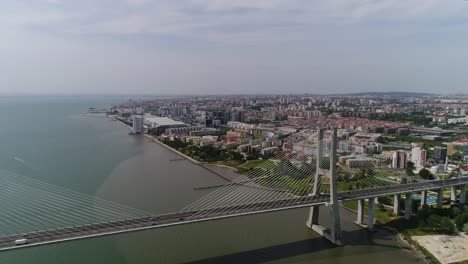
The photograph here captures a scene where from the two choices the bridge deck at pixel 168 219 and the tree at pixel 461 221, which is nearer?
the bridge deck at pixel 168 219

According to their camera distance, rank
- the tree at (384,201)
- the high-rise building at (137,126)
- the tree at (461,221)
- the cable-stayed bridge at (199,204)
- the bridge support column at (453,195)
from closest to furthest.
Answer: the cable-stayed bridge at (199,204) < the tree at (461,221) < the tree at (384,201) < the bridge support column at (453,195) < the high-rise building at (137,126)

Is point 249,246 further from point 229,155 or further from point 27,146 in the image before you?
point 27,146

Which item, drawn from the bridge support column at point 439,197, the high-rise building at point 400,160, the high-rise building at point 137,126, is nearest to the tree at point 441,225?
the bridge support column at point 439,197

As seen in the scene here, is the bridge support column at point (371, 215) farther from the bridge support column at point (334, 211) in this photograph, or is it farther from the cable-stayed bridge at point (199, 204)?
the bridge support column at point (334, 211)

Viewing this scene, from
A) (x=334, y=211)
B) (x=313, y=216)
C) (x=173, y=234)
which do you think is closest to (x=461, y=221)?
(x=334, y=211)

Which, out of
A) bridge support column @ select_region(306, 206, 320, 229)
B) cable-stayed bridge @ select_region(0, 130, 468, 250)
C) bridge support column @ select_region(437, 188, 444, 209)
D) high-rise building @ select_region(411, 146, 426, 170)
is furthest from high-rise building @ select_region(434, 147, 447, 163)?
bridge support column @ select_region(306, 206, 320, 229)

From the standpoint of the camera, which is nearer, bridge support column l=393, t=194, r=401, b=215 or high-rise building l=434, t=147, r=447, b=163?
bridge support column l=393, t=194, r=401, b=215

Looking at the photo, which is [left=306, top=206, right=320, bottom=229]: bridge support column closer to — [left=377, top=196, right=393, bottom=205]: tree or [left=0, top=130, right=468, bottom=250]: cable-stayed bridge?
[left=0, top=130, right=468, bottom=250]: cable-stayed bridge

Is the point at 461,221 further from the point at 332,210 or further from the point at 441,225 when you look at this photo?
the point at 332,210

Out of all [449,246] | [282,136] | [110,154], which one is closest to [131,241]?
[449,246]
